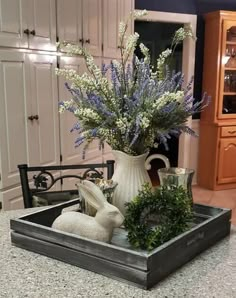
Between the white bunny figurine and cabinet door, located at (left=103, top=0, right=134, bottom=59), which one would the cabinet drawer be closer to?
cabinet door, located at (left=103, top=0, right=134, bottom=59)

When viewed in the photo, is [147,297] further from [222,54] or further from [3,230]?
[222,54]

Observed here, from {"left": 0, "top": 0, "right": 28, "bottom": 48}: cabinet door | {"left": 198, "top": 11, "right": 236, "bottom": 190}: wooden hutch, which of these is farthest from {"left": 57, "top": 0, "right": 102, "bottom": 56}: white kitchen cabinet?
{"left": 198, "top": 11, "right": 236, "bottom": 190}: wooden hutch

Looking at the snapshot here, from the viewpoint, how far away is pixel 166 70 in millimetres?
1205

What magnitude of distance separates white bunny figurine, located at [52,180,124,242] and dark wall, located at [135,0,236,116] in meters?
3.85

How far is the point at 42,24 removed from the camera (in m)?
2.49

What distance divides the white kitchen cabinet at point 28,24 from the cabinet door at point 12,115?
0.32 feet

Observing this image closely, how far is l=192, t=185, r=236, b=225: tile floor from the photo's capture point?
14.1ft

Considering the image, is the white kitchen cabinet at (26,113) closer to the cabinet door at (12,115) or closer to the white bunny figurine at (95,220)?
Answer: the cabinet door at (12,115)

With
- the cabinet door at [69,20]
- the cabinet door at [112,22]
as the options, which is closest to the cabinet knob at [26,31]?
the cabinet door at [69,20]

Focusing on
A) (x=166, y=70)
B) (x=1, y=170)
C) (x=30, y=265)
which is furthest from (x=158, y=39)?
(x=30, y=265)

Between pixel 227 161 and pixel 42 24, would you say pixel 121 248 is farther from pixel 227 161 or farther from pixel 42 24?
pixel 227 161

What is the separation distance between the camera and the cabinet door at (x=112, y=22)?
323cm

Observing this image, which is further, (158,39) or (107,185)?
(158,39)

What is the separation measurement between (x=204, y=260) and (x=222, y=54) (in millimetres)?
4077
